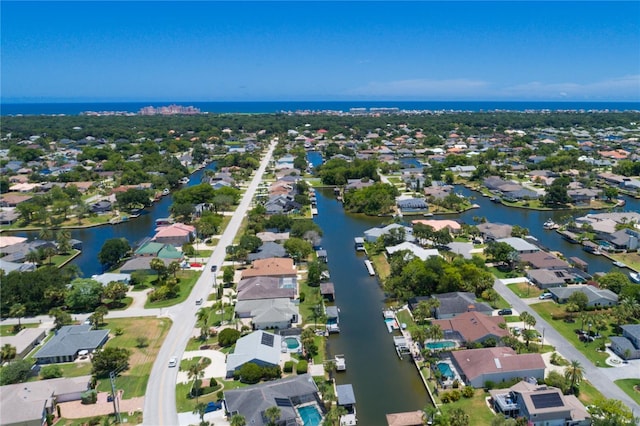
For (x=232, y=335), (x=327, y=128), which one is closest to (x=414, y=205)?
(x=232, y=335)

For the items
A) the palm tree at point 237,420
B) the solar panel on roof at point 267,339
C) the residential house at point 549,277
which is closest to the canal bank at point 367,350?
the solar panel on roof at point 267,339

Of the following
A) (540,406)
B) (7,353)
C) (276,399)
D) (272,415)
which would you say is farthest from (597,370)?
(7,353)

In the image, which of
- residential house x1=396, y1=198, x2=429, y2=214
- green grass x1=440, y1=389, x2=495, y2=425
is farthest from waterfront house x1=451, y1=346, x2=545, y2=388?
residential house x1=396, y1=198, x2=429, y2=214

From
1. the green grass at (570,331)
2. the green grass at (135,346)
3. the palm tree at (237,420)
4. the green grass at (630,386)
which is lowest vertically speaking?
the green grass at (135,346)

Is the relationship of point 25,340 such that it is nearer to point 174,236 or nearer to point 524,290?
point 174,236

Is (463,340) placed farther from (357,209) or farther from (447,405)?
(357,209)

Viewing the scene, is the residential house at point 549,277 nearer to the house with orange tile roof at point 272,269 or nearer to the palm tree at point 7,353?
the house with orange tile roof at point 272,269
